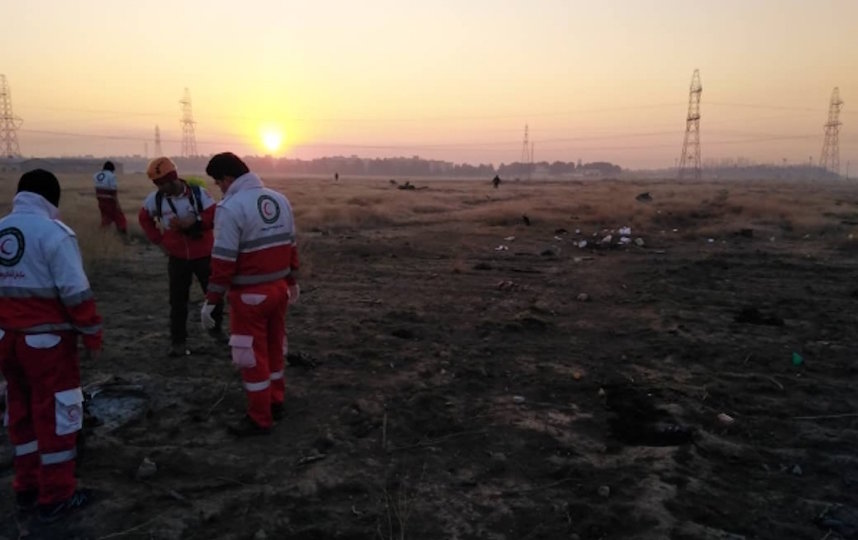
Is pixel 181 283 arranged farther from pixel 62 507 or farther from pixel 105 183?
pixel 105 183

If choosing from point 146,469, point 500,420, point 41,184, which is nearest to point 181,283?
point 146,469

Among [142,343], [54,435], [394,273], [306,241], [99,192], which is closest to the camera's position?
[54,435]

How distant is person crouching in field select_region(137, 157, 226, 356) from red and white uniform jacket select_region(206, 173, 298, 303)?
1562 mm

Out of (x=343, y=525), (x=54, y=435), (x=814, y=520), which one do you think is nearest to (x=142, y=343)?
(x=54, y=435)

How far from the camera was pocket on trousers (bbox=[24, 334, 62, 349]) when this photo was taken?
3.17 m

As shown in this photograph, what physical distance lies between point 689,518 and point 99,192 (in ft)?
Answer: 40.3

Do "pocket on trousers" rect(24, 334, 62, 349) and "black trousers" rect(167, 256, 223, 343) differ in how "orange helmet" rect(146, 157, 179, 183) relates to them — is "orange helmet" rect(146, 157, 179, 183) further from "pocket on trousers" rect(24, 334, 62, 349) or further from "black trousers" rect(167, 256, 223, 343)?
"pocket on trousers" rect(24, 334, 62, 349)

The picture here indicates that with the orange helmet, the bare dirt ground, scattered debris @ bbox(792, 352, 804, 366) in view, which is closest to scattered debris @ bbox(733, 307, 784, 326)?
the bare dirt ground

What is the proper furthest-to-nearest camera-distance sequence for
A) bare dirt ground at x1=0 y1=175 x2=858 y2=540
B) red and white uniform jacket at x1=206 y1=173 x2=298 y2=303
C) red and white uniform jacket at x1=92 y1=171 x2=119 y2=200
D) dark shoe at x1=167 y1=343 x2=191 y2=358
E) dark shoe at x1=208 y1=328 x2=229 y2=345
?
red and white uniform jacket at x1=92 y1=171 x2=119 y2=200
dark shoe at x1=208 y1=328 x2=229 y2=345
dark shoe at x1=167 y1=343 x2=191 y2=358
red and white uniform jacket at x1=206 y1=173 x2=298 y2=303
bare dirt ground at x1=0 y1=175 x2=858 y2=540

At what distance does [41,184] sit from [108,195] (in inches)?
400

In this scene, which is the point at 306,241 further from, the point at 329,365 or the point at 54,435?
the point at 54,435

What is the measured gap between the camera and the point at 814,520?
133 inches

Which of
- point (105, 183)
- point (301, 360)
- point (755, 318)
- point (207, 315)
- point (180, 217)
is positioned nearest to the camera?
point (207, 315)

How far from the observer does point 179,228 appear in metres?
5.71
